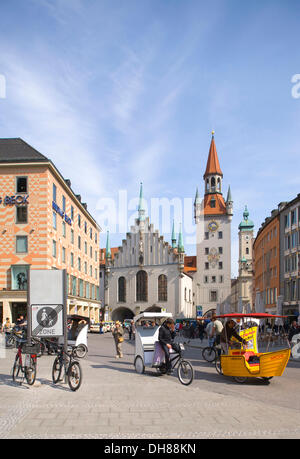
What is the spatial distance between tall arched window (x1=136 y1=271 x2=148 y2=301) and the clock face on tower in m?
16.8

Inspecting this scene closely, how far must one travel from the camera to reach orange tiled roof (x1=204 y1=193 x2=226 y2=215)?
298 feet

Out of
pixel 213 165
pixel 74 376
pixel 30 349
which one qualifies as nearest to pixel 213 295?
pixel 213 165

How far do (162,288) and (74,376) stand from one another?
231 ft

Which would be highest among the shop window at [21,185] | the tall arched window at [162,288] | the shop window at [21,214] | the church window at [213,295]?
the shop window at [21,185]

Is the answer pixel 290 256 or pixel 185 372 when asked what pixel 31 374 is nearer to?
pixel 185 372

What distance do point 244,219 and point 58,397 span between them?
132623mm

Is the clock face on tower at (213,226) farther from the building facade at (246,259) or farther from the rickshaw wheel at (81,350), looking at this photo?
the rickshaw wheel at (81,350)

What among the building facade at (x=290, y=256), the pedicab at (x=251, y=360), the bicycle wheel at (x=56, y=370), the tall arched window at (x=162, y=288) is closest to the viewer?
the bicycle wheel at (x=56, y=370)

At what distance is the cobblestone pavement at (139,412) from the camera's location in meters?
6.62

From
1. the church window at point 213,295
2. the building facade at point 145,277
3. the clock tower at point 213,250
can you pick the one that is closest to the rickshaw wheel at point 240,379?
the building facade at point 145,277

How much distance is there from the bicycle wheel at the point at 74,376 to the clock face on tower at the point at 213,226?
3167 inches

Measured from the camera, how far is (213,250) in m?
88.2

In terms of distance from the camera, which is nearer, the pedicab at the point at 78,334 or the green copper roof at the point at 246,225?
the pedicab at the point at 78,334

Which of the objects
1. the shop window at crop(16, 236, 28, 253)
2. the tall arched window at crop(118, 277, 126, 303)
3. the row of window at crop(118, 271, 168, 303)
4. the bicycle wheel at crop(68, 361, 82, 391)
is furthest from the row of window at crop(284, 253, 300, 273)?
the bicycle wheel at crop(68, 361, 82, 391)
